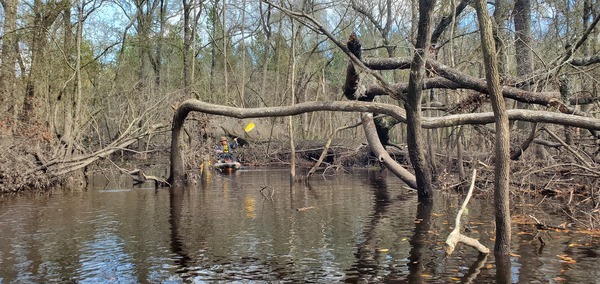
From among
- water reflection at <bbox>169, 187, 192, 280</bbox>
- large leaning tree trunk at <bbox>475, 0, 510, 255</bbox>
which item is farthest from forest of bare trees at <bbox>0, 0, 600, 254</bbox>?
water reflection at <bbox>169, 187, 192, 280</bbox>

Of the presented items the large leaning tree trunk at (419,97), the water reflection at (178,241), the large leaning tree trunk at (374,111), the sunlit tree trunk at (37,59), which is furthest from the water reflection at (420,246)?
the sunlit tree trunk at (37,59)

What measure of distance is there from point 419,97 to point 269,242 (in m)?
4.26

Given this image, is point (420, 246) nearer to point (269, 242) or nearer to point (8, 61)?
point (269, 242)

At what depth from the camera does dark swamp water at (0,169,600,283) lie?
6246 mm

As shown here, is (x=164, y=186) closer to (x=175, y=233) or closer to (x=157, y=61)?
(x=175, y=233)

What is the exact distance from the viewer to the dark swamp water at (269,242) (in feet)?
20.5

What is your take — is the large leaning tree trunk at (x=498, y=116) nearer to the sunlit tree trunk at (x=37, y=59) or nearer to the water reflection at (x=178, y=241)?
the water reflection at (x=178, y=241)

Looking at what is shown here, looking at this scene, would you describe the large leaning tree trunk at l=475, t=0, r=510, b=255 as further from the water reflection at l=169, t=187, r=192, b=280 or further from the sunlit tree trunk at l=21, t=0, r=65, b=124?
the sunlit tree trunk at l=21, t=0, r=65, b=124

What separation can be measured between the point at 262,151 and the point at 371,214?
18082 millimetres

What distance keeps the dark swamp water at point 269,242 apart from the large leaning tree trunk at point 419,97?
2.15ft

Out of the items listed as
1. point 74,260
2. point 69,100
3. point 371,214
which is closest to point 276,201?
point 371,214

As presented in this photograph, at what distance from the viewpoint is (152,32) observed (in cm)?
3072

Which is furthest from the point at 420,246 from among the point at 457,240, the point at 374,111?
the point at 374,111

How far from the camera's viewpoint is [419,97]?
34.0ft
